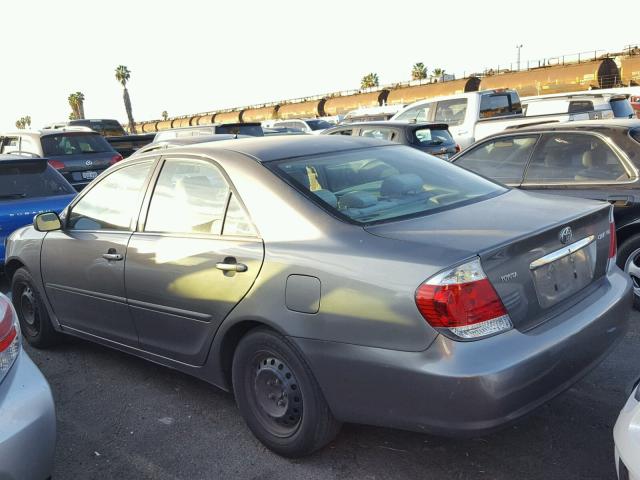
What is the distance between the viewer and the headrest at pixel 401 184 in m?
3.32

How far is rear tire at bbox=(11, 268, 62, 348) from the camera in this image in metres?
4.63

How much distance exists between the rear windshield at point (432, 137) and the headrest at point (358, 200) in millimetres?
7150

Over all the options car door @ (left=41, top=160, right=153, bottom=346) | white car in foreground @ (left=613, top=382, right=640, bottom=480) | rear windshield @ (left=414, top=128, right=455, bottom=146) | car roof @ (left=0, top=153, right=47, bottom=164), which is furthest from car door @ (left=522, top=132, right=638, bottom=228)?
car roof @ (left=0, top=153, right=47, bottom=164)

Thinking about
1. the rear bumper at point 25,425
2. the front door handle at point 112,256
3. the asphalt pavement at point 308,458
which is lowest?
the asphalt pavement at point 308,458

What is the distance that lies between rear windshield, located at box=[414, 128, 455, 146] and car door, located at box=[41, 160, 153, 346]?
6880 millimetres

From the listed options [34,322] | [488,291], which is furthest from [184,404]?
[488,291]

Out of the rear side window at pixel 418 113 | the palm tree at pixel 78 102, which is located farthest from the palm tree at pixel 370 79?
the rear side window at pixel 418 113

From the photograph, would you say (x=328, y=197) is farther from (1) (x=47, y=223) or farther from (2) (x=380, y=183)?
(1) (x=47, y=223)

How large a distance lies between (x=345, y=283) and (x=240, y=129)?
11.4m

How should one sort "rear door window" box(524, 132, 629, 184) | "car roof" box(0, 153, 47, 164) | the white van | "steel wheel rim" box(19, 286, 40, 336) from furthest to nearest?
the white van
"car roof" box(0, 153, 47, 164)
"rear door window" box(524, 132, 629, 184)
"steel wheel rim" box(19, 286, 40, 336)

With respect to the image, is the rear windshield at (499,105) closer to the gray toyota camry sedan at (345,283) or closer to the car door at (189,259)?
the gray toyota camry sedan at (345,283)

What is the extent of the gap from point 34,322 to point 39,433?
272 centimetres

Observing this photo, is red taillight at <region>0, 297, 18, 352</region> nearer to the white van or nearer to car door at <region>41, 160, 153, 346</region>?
car door at <region>41, 160, 153, 346</region>

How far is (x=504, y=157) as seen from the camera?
5.78 metres
